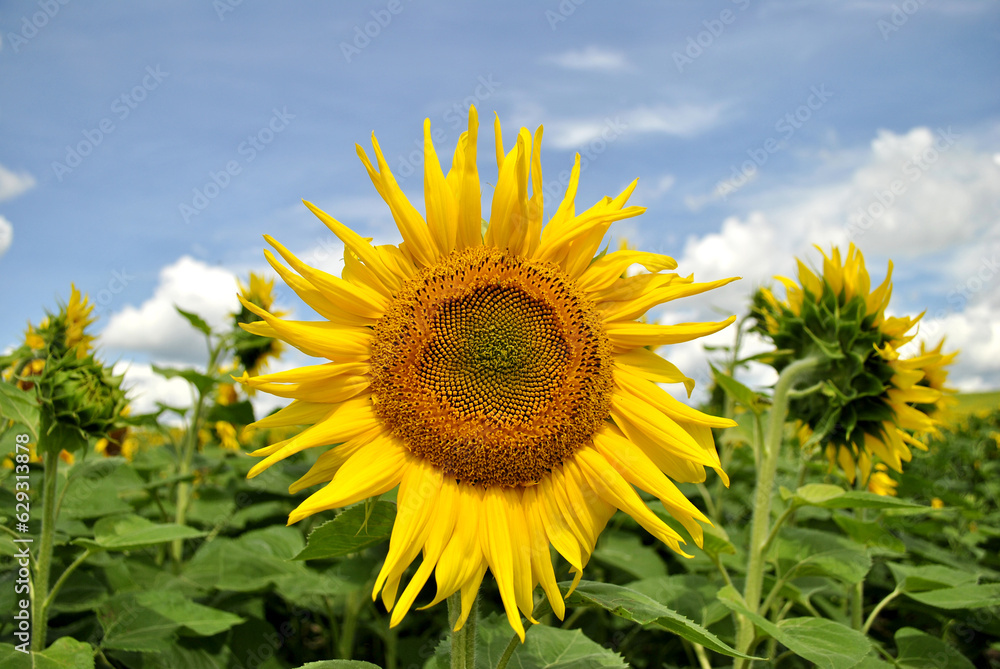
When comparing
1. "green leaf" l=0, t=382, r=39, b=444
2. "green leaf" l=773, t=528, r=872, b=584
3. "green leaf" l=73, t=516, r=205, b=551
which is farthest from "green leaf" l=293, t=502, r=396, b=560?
"green leaf" l=773, t=528, r=872, b=584

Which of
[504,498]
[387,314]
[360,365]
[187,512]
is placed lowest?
[187,512]

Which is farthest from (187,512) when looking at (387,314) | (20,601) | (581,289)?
(581,289)

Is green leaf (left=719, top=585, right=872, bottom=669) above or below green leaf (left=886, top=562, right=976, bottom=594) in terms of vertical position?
below

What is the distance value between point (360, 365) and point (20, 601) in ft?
6.93

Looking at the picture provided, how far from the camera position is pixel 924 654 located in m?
3.23

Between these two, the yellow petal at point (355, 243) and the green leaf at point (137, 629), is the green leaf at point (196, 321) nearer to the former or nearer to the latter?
the green leaf at point (137, 629)

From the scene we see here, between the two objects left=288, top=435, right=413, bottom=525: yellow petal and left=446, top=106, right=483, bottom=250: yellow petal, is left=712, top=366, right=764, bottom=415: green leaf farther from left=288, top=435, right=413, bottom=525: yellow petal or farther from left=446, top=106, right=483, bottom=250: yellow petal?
left=288, top=435, right=413, bottom=525: yellow petal

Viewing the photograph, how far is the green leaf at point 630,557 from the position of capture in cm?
395

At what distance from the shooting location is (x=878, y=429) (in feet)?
11.1

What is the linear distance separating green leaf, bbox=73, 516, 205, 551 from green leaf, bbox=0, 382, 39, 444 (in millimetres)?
505

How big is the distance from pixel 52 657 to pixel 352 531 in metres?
1.47

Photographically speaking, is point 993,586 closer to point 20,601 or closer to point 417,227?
point 417,227

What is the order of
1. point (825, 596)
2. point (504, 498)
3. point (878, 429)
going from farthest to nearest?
point (825, 596) → point (878, 429) → point (504, 498)

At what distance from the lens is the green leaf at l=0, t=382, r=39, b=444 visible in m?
2.71
